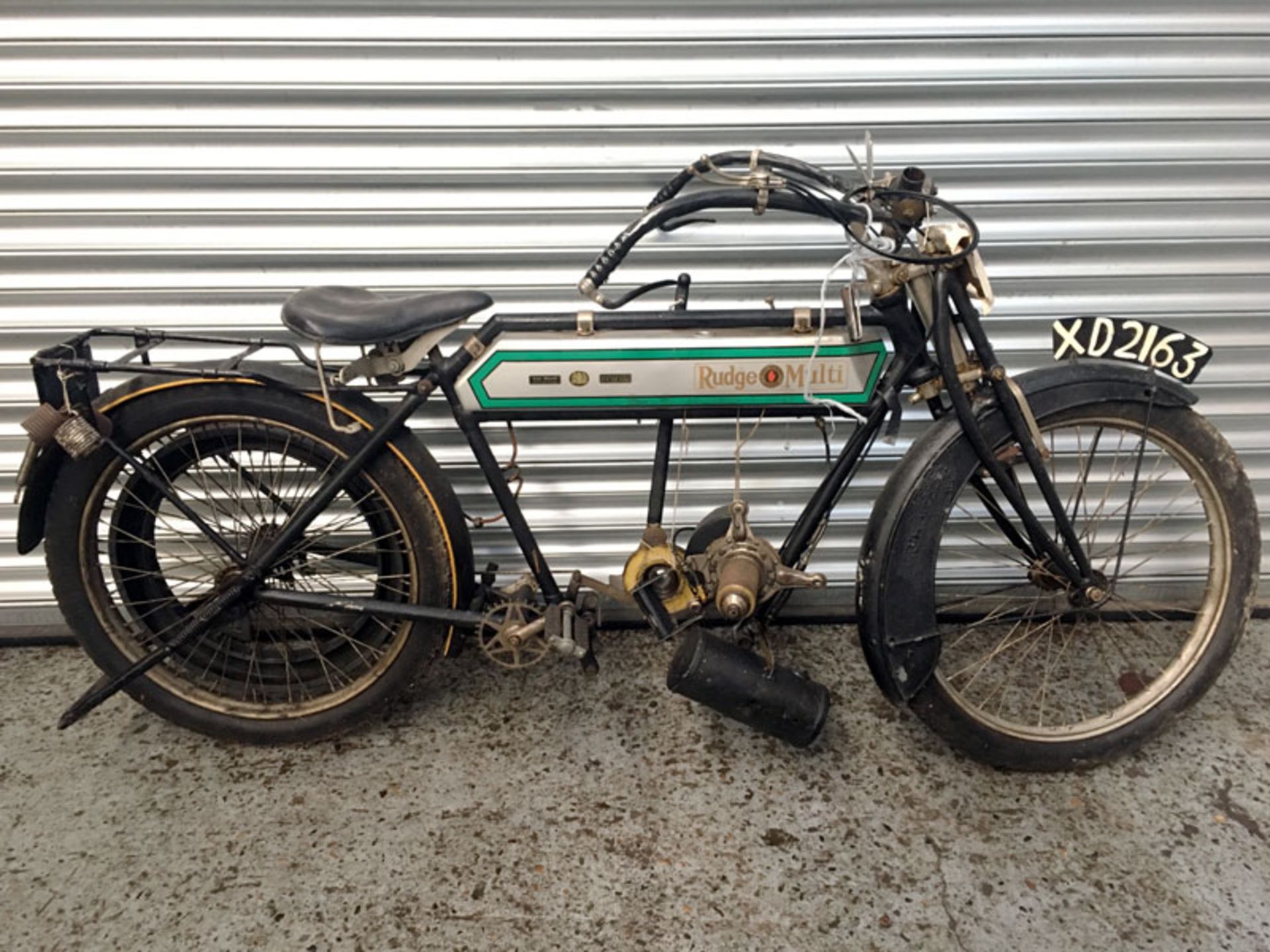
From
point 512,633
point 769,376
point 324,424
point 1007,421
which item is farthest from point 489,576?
point 1007,421

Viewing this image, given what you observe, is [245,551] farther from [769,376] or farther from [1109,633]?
[1109,633]

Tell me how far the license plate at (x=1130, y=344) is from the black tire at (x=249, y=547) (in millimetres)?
1602

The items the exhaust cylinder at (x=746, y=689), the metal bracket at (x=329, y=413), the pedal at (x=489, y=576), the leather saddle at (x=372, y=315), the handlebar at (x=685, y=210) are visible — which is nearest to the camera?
the handlebar at (x=685, y=210)

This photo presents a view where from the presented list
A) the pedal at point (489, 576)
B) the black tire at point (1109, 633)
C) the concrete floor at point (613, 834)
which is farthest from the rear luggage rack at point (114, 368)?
the black tire at point (1109, 633)

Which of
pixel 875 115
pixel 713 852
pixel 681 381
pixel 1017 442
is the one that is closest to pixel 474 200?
pixel 681 381

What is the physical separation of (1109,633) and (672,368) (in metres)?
1.80

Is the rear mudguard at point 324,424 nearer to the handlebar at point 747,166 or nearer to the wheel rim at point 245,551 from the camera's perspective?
the wheel rim at point 245,551

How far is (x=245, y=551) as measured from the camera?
2445mm

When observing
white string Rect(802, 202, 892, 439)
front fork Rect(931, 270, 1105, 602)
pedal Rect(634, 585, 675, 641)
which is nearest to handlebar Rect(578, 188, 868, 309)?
white string Rect(802, 202, 892, 439)

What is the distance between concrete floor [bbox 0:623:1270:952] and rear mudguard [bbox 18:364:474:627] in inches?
24.3

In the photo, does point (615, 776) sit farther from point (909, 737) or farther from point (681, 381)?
point (681, 381)

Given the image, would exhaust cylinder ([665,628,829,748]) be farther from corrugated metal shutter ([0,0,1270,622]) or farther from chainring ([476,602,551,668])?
corrugated metal shutter ([0,0,1270,622])

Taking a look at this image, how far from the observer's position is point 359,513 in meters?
2.34

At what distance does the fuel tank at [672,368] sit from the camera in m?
1.94
